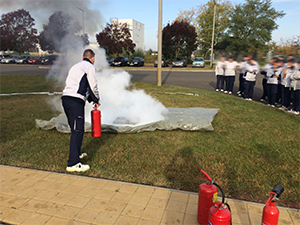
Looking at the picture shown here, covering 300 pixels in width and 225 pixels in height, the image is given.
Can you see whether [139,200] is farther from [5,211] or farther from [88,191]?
[5,211]

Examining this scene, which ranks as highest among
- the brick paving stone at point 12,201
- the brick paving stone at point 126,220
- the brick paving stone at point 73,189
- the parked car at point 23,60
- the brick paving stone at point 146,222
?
the parked car at point 23,60

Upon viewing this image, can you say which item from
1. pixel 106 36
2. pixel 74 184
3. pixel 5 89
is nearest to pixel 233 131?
pixel 74 184

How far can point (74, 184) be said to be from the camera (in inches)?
153

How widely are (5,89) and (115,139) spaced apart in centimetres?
1058

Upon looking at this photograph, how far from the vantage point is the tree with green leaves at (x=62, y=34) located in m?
7.77

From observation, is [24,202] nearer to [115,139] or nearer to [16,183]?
[16,183]

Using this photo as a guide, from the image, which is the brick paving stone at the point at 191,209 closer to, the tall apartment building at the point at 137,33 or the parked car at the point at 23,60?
the parked car at the point at 23,60

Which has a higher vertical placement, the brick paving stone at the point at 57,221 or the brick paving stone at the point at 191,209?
the brick paving stone at the point at 191,209

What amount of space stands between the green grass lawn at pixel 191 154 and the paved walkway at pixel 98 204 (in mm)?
281

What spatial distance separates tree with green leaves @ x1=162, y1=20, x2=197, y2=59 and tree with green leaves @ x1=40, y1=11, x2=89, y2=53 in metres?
31.2

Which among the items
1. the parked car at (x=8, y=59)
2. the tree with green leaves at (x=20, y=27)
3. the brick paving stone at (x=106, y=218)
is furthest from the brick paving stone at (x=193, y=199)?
the parked car at (x=8, y=59)

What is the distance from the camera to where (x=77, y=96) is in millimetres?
4055

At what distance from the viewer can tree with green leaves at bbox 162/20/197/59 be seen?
38.2 meters

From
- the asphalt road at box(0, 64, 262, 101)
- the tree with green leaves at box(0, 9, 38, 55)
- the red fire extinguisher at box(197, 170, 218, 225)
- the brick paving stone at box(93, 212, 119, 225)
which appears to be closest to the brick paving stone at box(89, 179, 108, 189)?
the brick paving stone at box(93, 212, 119, 225)
